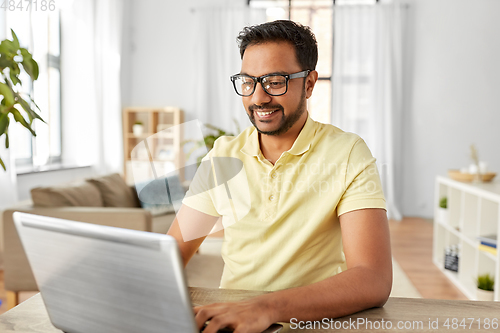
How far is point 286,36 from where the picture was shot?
41.3 inches

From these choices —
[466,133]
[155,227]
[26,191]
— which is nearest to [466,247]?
[155,227]

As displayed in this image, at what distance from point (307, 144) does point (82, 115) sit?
4.65 meters

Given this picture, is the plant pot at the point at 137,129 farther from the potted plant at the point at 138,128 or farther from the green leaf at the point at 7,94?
the green leaf at the point at 7,94

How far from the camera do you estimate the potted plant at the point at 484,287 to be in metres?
2.52

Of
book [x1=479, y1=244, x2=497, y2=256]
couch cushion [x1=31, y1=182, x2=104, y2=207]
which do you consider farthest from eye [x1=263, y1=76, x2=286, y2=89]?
book [x1=479, y1=244, x2=497, y2=256]

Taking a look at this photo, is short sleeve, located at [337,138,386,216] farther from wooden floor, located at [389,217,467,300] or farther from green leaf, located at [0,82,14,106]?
wooden floor, located at [389,217,467,300]

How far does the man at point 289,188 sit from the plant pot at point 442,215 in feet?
8.68

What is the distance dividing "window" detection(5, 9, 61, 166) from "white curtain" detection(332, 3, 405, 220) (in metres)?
Answer: 3.42

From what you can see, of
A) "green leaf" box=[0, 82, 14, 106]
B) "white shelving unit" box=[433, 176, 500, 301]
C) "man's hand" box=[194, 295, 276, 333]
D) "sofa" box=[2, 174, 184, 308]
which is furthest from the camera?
"white shelving unit" box=[433, 176, 500, 301]

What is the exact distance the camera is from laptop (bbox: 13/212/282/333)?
0.46 metres

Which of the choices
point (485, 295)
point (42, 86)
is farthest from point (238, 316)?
point (42, 86)

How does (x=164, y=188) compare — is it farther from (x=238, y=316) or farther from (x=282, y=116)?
(x=238, y=316)

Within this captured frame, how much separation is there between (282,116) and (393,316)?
52 centimetres

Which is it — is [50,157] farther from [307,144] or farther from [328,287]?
[328,287]
